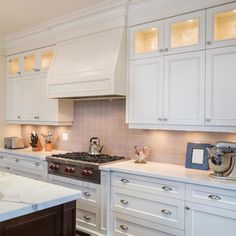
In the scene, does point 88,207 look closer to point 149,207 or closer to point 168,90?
point 149,207

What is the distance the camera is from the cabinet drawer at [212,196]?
224cm

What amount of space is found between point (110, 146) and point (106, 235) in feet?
3.85

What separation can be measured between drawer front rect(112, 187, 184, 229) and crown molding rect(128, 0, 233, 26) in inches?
72.9

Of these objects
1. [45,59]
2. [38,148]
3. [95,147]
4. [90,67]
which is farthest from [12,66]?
[95,147]

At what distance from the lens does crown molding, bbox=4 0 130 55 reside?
3.23 meters

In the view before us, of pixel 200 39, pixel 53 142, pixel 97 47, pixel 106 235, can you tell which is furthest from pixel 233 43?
pixel 53 142

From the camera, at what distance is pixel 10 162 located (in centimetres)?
432

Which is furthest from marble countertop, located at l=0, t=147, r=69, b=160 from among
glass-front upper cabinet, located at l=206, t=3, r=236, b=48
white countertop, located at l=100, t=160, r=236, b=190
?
glass-front upper cabinet, located at l=206, t=3, r=236, b=48

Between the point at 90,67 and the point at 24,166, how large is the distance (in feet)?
6.02

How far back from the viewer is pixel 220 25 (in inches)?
104

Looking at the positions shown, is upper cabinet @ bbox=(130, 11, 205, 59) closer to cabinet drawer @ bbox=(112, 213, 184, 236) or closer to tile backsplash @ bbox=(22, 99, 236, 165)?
tile backsplash @ bbox=(22, 99, 236, 165)

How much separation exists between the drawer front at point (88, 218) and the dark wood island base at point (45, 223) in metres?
1.20

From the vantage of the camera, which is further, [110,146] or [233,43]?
[110,146]

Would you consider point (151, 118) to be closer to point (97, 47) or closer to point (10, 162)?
point (97, 47)
